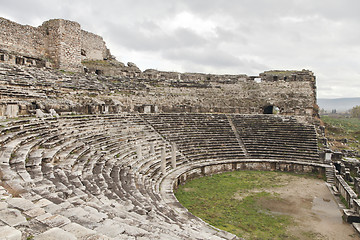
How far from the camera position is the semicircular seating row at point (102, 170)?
3.37m

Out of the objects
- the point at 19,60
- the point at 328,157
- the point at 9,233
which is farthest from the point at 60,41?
the point at 328,157

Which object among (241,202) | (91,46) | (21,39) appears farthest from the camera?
(91,46)

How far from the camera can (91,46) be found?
74.7 feet

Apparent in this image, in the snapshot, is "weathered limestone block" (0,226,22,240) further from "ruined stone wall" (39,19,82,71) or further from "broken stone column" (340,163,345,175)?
"ruined stone wall" (39,19,82,71)

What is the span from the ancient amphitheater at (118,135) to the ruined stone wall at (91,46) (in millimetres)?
93

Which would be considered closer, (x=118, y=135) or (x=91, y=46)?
(x=118, y=135)

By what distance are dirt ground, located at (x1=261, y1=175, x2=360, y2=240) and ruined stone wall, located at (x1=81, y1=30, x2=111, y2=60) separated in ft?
63.9

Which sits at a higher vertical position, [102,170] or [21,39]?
[21,39]

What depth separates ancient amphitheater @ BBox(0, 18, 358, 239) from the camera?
4164mm

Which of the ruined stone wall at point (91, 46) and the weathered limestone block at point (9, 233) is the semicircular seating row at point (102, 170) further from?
the ruined stone wall at point (91, 46)

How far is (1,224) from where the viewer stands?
110 inches

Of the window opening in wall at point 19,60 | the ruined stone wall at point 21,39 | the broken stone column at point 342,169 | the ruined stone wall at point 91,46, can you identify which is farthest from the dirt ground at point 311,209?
the ruined stone wall at point 91,46

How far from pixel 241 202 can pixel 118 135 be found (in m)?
6.90

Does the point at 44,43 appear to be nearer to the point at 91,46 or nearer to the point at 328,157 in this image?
the point at 91,46
